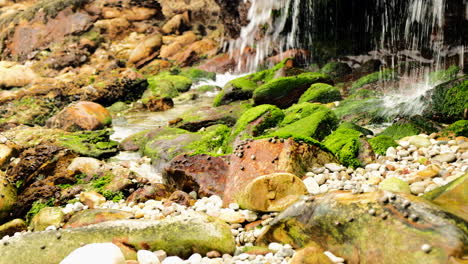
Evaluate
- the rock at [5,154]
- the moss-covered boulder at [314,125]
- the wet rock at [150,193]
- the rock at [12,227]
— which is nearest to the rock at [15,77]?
the rock at [5,154]

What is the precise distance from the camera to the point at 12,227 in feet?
18.4

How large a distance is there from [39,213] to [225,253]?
3.44 meters

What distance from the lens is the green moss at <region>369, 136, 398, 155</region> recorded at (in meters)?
6.09

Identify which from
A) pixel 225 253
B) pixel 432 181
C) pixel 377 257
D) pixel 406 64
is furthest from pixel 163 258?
pixel 406 64

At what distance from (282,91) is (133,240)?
7983mm

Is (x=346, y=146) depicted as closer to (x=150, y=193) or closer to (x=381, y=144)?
(x=381, y=144)

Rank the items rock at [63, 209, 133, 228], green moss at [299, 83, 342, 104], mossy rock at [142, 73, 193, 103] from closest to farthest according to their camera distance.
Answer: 1. rock at [63, 209, 133, 228]
2. green moss at [299, 83, 342, 104]
3. mossy rock at [142, 73, 193, 103]

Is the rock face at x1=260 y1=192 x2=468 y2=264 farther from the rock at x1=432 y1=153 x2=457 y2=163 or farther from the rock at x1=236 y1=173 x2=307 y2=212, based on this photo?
the rock at x1=432 y1=153 x2=457 y2=163

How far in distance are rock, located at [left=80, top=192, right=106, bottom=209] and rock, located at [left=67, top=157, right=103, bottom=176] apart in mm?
888

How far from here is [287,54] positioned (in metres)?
17.5

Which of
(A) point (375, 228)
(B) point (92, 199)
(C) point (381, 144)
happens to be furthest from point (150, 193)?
(A) point (375, 228)

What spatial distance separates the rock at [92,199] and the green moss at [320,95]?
20.6ft

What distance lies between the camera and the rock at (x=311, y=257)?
2.95 m

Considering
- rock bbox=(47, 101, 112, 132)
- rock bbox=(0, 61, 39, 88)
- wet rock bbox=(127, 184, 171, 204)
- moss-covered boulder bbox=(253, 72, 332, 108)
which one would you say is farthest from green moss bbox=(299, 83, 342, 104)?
rock bbox=(0, 61, 39, 88)
